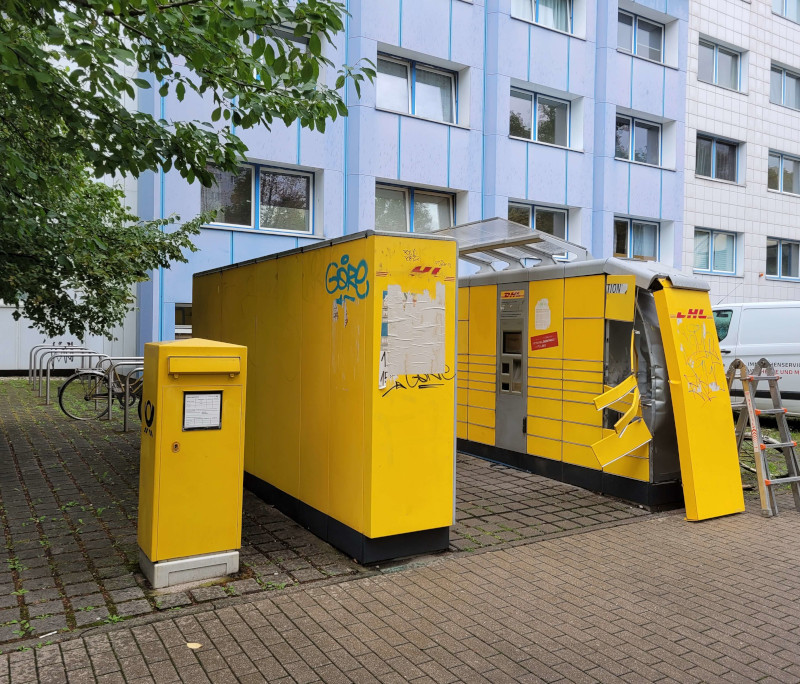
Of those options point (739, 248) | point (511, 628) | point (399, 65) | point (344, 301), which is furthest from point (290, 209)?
point (739, 248)

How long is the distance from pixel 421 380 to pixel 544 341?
9.94 ft

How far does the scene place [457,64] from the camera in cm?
1606

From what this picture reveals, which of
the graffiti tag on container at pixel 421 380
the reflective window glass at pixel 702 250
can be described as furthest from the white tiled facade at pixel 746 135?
the graffiti tag on container at pixel 421 380

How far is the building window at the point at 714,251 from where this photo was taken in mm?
21203

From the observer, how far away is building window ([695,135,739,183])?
69.6 ft

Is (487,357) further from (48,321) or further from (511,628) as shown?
(48,321)

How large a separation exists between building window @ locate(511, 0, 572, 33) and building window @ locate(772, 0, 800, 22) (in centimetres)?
944

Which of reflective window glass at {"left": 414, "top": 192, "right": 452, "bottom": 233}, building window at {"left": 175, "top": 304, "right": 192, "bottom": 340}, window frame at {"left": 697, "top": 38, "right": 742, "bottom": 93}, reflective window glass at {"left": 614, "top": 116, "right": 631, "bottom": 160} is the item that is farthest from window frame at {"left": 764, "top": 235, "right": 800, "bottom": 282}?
building window at {"left": 175, "top": 304, "right": 192, "bottom": 340}

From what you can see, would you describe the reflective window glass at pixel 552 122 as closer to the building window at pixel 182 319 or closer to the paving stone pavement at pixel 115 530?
the building window at pixel 182 319

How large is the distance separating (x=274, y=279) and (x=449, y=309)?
1867mm

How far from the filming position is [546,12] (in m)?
17.8

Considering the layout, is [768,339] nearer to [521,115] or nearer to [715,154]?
[521,115]

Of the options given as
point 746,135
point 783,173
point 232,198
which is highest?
point 746,135

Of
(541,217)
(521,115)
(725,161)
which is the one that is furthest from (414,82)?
(725,161)
